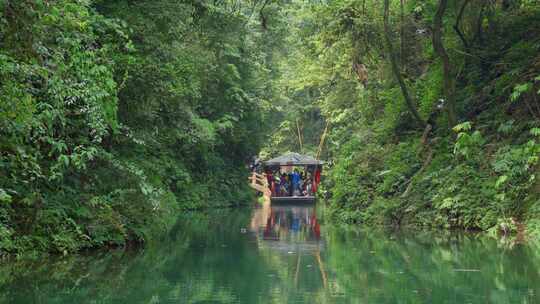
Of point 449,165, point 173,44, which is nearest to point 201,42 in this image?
point 173,44

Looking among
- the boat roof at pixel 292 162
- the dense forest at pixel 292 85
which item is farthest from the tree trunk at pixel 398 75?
the boat roof at pixel 292 162

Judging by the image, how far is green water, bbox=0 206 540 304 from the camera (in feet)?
27.8

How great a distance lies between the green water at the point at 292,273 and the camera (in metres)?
8.47

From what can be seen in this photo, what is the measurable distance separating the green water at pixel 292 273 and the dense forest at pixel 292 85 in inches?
37.8

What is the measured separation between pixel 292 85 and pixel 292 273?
914 inches

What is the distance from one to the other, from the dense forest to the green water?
0.96 m

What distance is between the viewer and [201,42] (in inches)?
1032

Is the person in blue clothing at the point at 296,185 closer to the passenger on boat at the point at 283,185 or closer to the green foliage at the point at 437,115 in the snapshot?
the passenger on boat at the point at 283,185

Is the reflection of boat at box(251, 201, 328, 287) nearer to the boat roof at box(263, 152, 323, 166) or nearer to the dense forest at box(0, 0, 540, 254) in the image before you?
the dense forest at box(0, 0, 540, 254)

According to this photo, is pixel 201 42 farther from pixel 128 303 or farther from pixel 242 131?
pixel 128 303

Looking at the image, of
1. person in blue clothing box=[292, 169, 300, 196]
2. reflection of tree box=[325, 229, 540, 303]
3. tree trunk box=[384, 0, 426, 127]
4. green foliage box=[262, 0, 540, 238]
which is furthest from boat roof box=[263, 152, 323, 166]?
reflection of tree box=[325, 229, 540, 303]

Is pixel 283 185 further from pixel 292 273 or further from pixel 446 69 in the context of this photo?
pixel 292 273

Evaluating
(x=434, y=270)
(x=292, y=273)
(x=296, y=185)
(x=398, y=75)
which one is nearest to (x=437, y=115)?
(x=398, y=75)

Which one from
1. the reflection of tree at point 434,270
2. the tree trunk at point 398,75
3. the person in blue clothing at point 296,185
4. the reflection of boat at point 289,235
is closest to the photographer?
the reflection of tree at point 434,270
